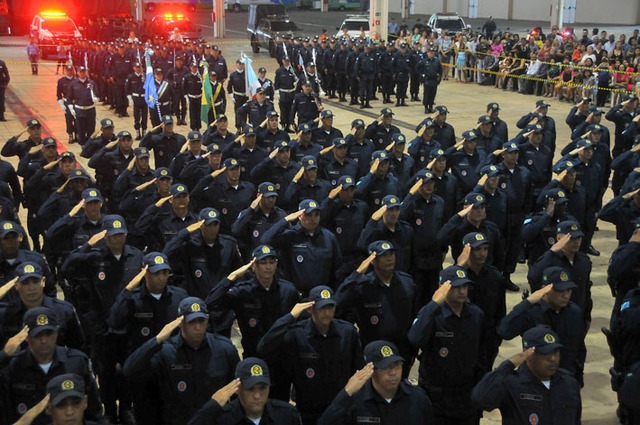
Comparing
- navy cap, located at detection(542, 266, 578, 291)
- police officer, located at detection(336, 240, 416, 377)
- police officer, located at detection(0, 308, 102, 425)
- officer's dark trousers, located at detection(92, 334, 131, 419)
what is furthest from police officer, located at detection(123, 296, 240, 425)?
navy cap, located at detection(542, 266, 578, 291)

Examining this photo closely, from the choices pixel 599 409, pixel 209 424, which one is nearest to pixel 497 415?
pixel 599 409

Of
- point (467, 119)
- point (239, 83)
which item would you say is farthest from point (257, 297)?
point (467, 119)

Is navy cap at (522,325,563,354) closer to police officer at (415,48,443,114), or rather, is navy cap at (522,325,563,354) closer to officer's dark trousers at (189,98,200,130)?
officer's dark trousers at (189,98,200,130)

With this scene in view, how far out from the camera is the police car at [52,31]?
1432 inches

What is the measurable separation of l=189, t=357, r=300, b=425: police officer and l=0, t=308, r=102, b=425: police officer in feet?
3.75

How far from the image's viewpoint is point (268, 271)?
678 centimetres

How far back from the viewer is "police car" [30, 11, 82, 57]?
36.4 m

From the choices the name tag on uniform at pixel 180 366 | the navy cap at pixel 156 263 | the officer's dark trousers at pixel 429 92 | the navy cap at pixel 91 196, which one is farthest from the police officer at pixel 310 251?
the officer's dark trousers at pixel 429 92

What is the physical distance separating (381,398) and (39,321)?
254 centimetres

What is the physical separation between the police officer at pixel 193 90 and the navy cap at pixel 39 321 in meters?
14.9

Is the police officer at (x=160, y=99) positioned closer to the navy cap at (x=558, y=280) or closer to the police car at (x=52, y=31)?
the navy cap at (x=558, y=280)

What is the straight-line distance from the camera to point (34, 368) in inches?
230

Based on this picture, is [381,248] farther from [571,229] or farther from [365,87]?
[365,87]

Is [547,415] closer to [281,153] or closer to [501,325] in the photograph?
[501,325]
